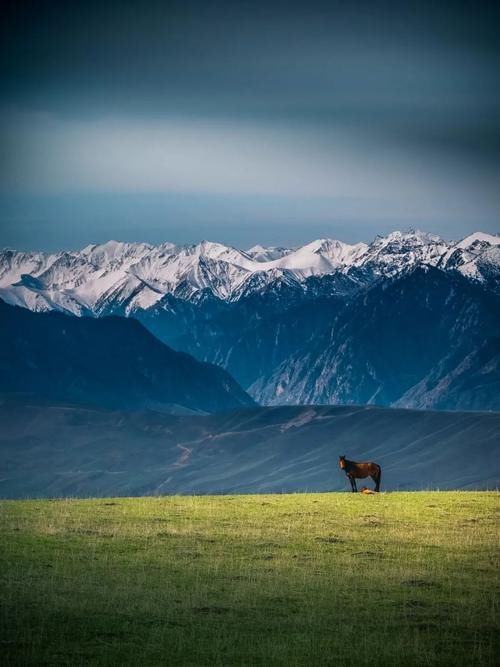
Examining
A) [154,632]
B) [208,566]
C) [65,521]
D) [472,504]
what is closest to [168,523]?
[65,521]

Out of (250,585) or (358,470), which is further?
(358,470)

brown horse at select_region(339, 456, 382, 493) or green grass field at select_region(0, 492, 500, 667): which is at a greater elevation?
green grass field at select_region(0, 492, 500, 667)

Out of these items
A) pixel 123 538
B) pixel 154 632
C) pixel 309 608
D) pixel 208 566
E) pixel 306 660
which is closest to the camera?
pixel 306 660

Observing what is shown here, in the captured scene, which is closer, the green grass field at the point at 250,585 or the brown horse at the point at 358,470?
the green grass field at the point at 250,585

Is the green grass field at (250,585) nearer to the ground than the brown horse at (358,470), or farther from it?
farther from it

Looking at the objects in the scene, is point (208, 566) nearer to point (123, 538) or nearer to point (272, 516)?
point (123, 538)

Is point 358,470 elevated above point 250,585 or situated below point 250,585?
below

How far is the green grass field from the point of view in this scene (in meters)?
25.3

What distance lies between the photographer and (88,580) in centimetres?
3225

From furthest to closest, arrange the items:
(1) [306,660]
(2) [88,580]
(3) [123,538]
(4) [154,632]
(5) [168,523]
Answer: (5) [168,523] < (3) [123,538] < (2) [88,580] < (4) [154,632] < (1) [306,660]

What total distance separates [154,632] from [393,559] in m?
11.8

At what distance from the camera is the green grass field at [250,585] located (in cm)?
2528

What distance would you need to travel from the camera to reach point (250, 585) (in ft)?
105

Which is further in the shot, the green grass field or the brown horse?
the brown horse
